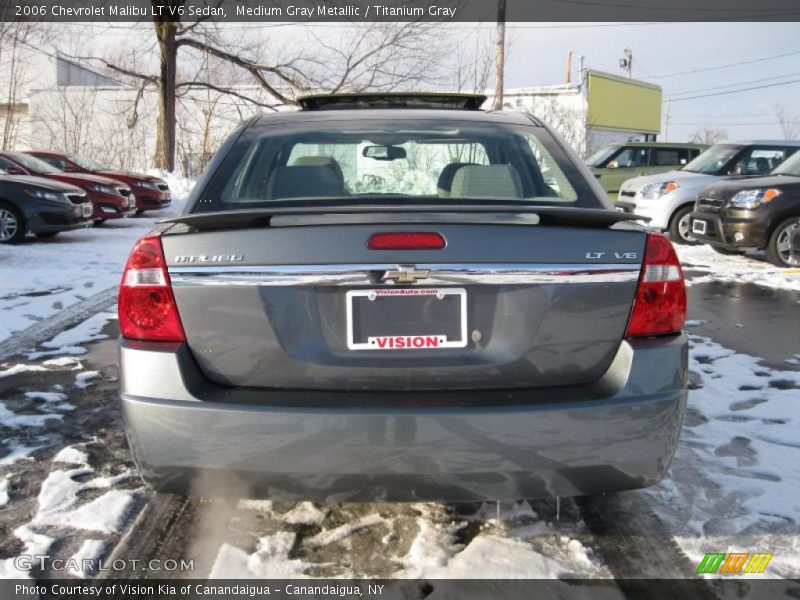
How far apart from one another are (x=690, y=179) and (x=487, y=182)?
10.5m

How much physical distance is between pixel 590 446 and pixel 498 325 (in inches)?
18.3

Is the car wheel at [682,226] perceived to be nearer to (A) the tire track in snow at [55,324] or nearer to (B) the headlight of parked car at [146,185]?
(A) the tire track in snow at [55,324]

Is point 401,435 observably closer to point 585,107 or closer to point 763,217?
point 763,217

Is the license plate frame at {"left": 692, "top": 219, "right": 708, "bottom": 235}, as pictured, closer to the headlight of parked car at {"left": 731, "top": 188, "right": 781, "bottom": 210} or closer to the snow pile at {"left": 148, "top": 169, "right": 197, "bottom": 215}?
the headlight of parked car at {"left": 731, "top": 188, "right": 781, "bottom": 210}

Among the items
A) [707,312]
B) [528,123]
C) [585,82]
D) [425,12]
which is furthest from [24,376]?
[585,82]

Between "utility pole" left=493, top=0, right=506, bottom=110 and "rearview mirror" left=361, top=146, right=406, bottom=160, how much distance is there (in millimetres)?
21247

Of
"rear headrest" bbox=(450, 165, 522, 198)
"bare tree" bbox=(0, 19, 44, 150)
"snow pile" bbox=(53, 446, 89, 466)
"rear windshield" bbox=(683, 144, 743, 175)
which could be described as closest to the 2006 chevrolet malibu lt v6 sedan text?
"rear headrest" bbox=(450, 165, 522, 198)

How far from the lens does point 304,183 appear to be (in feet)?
10.1

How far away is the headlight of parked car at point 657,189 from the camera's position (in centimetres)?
1253

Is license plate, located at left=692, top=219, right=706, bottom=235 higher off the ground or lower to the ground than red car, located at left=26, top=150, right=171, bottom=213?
lower

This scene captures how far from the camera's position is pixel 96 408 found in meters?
4.28

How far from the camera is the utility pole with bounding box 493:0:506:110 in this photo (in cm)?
2427

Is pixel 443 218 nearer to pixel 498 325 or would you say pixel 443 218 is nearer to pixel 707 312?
pixel 498 325

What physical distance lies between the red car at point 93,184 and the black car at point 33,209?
2218 mm
